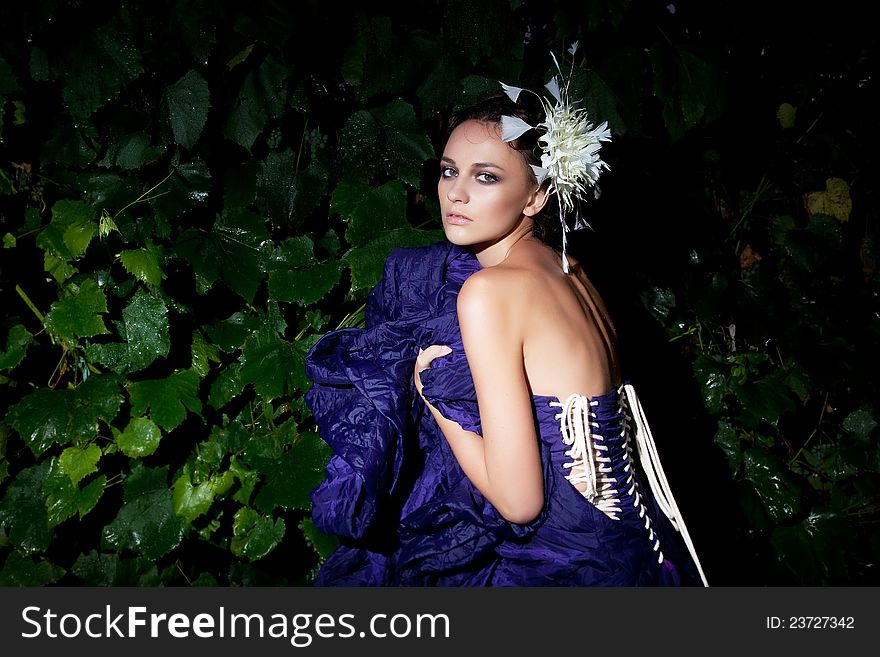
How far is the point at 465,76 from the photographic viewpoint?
1760mm

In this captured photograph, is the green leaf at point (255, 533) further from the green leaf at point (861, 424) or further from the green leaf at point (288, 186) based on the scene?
the green leaf at point (861, 424)

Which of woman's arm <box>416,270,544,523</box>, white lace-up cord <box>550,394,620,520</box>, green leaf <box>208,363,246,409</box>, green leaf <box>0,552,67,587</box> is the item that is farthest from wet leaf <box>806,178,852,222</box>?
green leaf <box>0,552,67,587</box>

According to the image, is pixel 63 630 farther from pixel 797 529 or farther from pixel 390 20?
pixel 797 529

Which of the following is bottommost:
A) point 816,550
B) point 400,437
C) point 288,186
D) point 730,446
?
point 816,550

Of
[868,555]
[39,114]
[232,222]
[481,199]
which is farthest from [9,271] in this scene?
[868,555]

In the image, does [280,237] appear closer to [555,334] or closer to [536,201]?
[536,201]

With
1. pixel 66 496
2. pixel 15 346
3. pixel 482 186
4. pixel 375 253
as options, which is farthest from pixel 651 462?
pixel 15 346

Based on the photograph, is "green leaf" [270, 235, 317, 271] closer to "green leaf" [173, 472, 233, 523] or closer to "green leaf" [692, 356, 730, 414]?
"green leaf" [173, 472, 233, 523]

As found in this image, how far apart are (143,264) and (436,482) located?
2.94 ft

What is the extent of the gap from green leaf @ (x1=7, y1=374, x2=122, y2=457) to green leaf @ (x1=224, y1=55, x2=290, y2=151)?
28.6 inches

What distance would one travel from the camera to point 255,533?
1928 millimetres

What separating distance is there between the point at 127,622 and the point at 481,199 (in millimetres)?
1211

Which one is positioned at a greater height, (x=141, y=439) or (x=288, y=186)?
(x=288, y=186)

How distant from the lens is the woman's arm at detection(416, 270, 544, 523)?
1293 millimetres
